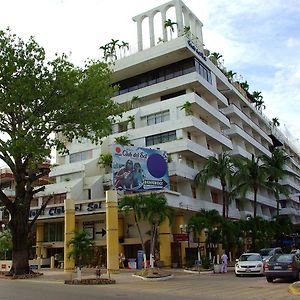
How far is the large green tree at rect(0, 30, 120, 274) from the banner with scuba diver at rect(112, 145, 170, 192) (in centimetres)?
758

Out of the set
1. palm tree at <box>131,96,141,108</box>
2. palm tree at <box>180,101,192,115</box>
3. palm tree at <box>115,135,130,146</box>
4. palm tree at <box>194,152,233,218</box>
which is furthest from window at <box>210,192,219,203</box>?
palm tree at <box>131,96,141,108</box>

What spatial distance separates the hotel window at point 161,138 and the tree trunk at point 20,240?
63.7ft

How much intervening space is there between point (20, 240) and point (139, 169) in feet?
42.1

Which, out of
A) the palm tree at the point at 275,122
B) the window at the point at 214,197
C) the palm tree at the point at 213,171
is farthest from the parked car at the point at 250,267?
the palm tree at the point at 275,122

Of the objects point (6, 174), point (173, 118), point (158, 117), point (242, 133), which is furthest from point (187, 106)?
point (6, 174)

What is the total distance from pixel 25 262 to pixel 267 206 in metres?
48.1

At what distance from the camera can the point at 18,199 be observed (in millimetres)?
30016

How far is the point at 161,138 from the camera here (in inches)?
1816

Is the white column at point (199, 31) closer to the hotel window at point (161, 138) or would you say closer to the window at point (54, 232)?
the hotel window at point (161, 138)

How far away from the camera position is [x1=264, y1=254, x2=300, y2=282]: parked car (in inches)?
837

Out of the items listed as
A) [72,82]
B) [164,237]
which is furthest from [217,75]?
[72,82]

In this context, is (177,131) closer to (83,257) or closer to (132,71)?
(132,71)

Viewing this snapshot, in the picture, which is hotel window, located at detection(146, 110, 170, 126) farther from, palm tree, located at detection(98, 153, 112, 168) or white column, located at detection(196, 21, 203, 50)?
white column, located at detection(196, 21, 203, 50)

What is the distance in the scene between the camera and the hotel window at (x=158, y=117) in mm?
47309
